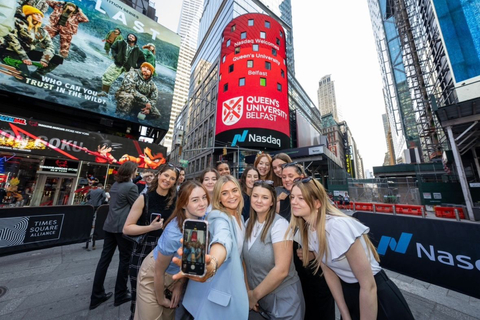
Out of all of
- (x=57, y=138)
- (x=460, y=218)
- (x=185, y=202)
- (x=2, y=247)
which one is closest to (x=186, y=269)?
(x=185, y=202)

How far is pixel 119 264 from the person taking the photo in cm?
322

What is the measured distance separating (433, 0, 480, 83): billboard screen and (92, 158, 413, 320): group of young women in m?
19.4

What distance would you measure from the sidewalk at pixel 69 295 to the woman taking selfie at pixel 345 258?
7.62ft

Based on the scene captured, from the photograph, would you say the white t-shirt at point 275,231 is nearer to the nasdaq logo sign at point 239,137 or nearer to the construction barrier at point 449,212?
the construction barrier at point 449,212

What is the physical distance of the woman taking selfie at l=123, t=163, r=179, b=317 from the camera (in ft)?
8.54

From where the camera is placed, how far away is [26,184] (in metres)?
11.6

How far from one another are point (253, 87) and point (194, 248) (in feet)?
85.2

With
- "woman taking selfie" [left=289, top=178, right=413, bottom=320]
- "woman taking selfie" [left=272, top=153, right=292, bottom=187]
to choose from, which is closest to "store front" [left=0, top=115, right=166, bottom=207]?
"woman taking selfie" [left=272, top=153, right=292, bottom=187]

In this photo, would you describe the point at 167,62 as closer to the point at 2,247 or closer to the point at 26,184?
the point at 26,184

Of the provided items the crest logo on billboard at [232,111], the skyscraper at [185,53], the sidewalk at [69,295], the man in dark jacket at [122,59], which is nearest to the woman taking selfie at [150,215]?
the sidewalk at [69,295]

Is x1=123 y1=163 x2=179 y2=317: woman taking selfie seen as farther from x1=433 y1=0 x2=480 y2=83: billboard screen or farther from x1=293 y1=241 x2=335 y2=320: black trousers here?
x1=433 y1=0 x2=480 y2=83: billboard screen

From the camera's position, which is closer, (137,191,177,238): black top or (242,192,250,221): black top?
(137,191,177,238): black top

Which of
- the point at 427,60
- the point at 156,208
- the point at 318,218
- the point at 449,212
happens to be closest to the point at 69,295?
the point at 156,208

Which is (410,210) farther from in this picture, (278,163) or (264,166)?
(264,166)
